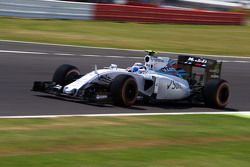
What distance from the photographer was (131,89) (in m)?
Result: 11.1

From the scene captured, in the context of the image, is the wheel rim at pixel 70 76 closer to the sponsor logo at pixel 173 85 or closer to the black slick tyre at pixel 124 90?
the black slick tyre at pixel 124 90

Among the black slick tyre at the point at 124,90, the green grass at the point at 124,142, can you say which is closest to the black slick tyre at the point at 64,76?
the black slick tyre at the point at 124,90

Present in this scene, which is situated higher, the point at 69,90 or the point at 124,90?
the point at 124,90

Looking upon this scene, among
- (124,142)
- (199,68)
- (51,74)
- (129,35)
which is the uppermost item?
(129,35)

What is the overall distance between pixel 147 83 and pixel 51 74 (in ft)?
12.0

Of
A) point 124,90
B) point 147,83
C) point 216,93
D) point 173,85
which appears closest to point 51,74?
A: point 147,83

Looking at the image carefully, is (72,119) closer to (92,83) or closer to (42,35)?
(92,83)

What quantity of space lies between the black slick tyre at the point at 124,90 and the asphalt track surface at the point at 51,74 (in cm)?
14

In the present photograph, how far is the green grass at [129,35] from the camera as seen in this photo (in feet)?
74.3

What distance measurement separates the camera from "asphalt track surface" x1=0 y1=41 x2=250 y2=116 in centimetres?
1062

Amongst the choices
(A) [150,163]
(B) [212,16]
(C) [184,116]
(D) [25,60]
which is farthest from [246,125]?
(B) [212,16]

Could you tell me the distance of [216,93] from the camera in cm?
1218

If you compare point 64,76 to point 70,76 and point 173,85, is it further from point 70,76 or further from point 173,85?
point 173,85

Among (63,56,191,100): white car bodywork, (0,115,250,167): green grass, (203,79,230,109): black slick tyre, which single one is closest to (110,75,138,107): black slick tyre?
(63,56,191,100): white car bodywork
